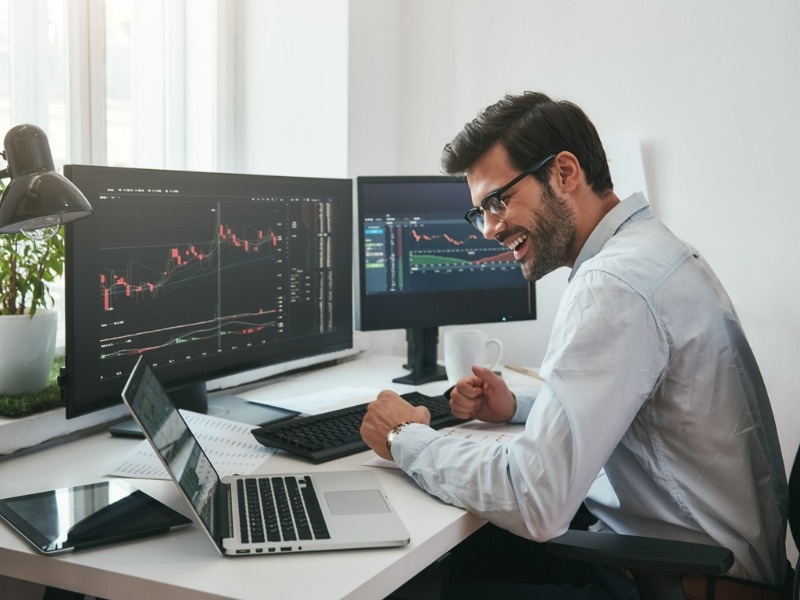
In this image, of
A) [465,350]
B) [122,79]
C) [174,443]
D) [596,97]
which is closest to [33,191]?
[174,443]

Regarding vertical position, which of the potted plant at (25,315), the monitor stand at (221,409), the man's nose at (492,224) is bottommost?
the monitor stand at (221,409)

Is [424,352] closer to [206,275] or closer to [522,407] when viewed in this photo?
[522,407]

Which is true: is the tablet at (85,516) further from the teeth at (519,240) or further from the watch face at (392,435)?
the teeth at (519,240)

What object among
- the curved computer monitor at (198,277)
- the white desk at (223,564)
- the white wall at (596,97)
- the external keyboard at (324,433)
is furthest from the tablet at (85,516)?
the white wall at (596,97)

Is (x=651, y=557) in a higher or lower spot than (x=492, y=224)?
lower

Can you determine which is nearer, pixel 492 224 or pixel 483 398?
pixel 492 224

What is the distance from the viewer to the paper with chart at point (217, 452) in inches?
50.3

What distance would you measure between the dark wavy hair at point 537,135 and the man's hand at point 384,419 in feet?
1.46

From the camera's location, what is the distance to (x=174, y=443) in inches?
41.6

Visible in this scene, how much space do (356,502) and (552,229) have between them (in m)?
0.57

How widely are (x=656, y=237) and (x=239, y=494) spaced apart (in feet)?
2.41

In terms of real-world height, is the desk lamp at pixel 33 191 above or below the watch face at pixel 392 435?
above

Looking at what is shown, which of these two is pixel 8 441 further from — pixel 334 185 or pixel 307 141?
pixel 307 141

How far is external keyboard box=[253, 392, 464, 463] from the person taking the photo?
4.45 feet
